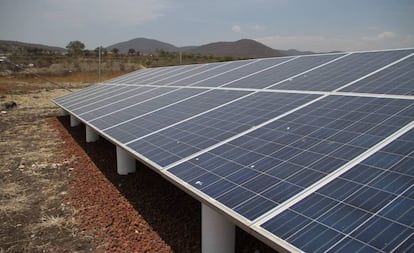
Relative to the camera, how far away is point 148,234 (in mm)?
6453

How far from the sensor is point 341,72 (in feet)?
27.3

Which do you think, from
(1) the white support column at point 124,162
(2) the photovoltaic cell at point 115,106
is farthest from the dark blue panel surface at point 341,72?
(1) the white support column at point 124,162

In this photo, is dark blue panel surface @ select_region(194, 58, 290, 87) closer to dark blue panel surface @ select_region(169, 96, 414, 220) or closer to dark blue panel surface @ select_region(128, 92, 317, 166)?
dark blue panel surface @ select_region(128, 92, 317, 166)

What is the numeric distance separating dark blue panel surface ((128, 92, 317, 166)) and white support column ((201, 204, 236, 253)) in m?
1.17

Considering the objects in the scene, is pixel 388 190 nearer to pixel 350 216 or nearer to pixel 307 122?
pixel 350 216

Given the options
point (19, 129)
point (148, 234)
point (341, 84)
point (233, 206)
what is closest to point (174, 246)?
point (148, 234)

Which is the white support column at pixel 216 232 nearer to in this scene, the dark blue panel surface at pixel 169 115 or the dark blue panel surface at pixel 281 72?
the dark blue panel surface at pixel 169 115

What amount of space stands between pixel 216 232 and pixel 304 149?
6.38 feet

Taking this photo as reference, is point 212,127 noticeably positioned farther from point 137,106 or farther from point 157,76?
point 157,76

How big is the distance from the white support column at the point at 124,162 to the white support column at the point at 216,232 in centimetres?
480

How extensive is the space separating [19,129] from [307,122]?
51.8 ft

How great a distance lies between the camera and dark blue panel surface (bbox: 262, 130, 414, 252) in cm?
305

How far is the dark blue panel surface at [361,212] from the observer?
10.0 ft

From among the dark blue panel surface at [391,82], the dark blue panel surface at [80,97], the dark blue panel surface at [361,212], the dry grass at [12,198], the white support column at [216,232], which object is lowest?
the dry grass at [12,198]
